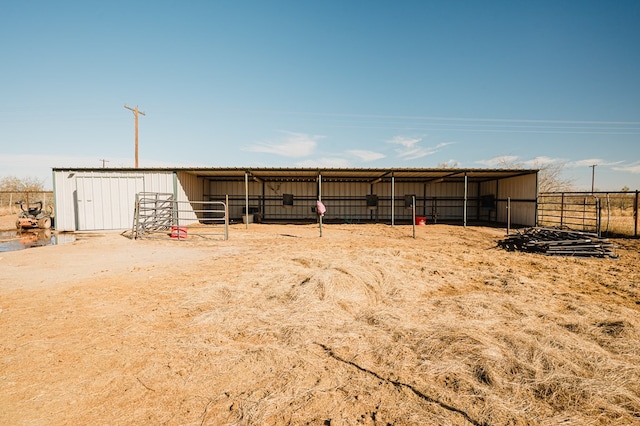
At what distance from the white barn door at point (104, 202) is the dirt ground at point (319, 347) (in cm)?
868

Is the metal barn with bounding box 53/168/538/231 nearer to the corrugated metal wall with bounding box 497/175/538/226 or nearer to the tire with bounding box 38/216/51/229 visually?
the corrugated metal wall with bounding box 497/175/538/226

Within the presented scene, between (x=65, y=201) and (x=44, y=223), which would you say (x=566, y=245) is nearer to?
(x=65, y=201)

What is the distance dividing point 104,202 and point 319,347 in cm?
1526

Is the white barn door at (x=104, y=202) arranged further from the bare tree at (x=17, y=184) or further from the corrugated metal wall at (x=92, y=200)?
the bare tree at (x=17, y=184)

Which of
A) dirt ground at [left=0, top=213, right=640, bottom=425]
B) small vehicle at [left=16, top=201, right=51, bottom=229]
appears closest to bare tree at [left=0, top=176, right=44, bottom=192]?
small vehicle at [left=16, top=201, right=51, bottom=229]

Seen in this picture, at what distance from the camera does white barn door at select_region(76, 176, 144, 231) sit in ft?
45.8

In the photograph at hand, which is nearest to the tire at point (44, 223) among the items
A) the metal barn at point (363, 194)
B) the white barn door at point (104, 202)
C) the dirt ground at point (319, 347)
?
the white barn door at point (104, 202)

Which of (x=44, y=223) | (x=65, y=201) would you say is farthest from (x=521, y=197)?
(x=44, y=223)

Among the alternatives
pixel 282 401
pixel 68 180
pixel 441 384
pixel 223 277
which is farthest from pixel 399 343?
pixel 68 180

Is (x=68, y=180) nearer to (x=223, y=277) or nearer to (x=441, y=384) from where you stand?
(x=223, y=277)

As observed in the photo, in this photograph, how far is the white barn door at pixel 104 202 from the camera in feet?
45.8

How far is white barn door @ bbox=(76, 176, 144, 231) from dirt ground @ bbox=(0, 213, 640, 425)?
342 inches

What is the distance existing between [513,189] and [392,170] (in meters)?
7.91

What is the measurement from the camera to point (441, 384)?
247cm
